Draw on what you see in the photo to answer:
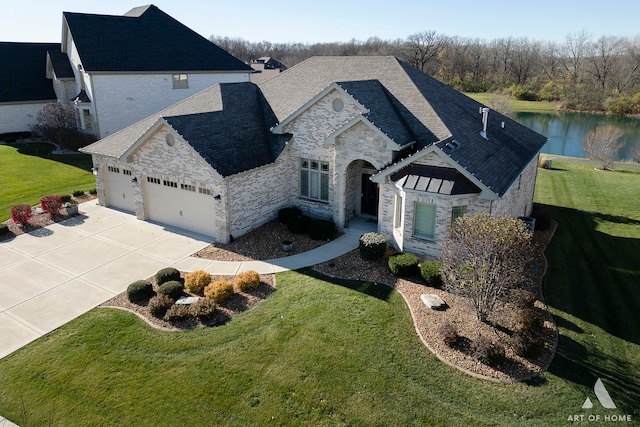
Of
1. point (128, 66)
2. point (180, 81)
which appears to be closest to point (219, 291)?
point (128, 66)

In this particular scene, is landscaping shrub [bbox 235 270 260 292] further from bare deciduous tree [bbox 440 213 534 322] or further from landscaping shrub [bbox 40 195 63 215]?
landscaping shrub [bbox 40 195 63 215]

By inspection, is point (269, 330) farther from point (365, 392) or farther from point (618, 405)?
point (618, 405)

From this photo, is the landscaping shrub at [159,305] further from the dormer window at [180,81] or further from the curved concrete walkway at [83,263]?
the dormer window at [180,81]

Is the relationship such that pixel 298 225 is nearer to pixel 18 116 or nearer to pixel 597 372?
pixel 597 372

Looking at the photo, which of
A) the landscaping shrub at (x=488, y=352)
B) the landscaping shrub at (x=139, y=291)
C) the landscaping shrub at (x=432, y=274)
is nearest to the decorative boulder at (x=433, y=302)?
the landscaping shrub at (x=432, y=274)

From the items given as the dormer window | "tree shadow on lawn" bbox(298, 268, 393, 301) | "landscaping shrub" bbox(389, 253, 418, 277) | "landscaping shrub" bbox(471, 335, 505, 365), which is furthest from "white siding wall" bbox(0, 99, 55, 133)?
"landscaping shrub" bbox(471, 335, 505, 365)
